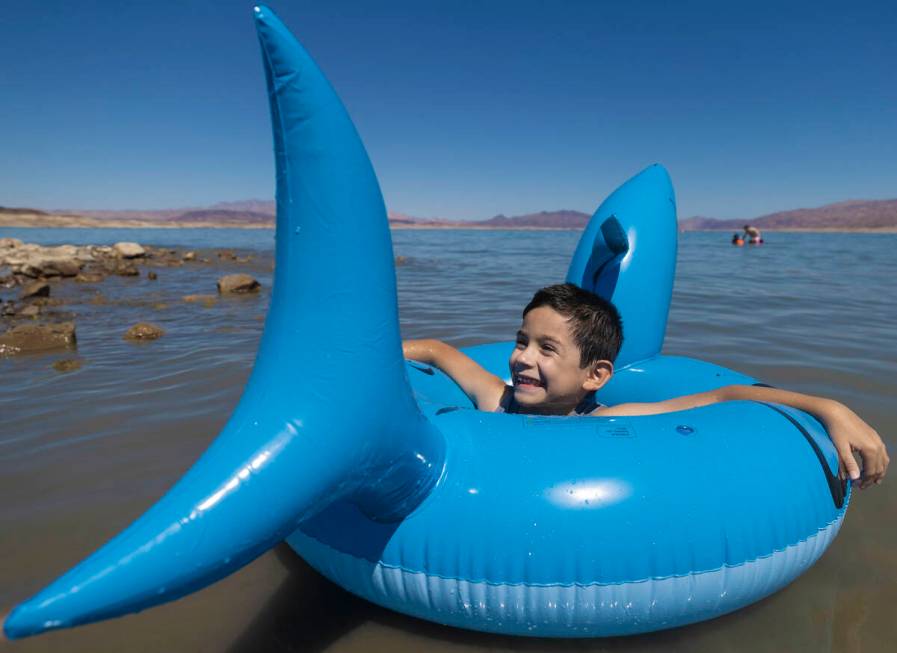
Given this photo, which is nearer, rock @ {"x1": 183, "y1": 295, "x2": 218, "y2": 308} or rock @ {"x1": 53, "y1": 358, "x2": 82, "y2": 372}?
rock @ {"x1": 53, "y1": 358, "x2": 82, "y2": 372}

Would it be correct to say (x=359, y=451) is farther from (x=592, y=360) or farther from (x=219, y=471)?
(x=592, y=360)

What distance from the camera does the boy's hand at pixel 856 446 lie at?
5.34 ft

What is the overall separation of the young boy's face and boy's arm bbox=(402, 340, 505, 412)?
0.39 meters

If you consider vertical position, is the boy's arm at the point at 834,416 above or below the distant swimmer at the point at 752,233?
below

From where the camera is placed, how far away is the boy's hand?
1.63 m

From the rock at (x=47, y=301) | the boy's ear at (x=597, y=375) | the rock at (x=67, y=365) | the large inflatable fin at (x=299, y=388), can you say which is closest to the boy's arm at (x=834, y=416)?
the boy's ear at (x=597, y=375)

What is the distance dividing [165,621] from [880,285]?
11.3m

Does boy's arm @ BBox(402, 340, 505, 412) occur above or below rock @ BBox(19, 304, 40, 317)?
above

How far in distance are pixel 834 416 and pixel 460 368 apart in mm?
1393

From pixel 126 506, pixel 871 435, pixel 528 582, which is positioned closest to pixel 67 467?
pixel 126 506

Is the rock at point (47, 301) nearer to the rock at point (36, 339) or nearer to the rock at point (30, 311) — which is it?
the rock at point (30, 311)

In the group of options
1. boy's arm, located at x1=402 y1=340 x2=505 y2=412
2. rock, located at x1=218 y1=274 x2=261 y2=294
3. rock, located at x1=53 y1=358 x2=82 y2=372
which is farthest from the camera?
rock, located at x1=218 y1=274 x2=261 y2=294

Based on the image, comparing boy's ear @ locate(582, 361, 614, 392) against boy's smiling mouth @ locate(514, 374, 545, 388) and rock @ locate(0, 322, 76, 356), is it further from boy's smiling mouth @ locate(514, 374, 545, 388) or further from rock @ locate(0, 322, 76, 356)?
rock @ locate(0, 322, 76, 356)

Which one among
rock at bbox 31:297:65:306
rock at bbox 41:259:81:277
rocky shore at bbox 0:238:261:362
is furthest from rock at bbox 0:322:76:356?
rock at bbox 41:259:81:277
